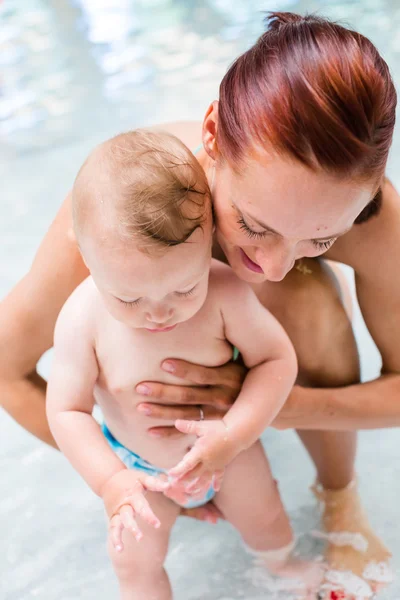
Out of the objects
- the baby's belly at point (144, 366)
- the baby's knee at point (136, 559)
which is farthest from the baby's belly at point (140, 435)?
the baby's knee at point (136, 559)

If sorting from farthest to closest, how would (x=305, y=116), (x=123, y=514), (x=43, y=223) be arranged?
(x=43, y=223) < (x=123, y=514) < (x=305, y=116)

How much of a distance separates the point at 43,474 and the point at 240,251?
3.23ft

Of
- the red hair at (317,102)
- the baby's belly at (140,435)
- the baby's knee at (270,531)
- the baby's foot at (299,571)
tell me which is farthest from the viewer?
the baby's foot at (299,571)

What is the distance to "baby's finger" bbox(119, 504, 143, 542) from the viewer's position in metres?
0.96

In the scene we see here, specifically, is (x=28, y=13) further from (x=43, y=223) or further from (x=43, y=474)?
(x=43, y=474)

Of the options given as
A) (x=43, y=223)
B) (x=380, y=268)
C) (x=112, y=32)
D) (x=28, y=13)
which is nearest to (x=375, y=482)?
(x=380, y=268)

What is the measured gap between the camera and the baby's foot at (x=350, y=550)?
147 cm

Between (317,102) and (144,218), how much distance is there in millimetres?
222

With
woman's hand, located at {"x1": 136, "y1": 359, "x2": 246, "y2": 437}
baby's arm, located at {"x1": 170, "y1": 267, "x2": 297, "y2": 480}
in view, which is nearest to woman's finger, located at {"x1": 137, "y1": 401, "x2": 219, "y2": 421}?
woman's hand, located at {"x1": 136, "y1": 359, "x2": 246, "y2": 437}

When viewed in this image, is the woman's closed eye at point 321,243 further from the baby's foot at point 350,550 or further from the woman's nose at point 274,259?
the baby's foot at point 350,550

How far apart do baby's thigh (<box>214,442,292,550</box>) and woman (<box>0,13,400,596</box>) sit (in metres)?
0.09

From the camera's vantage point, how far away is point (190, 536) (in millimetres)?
1628

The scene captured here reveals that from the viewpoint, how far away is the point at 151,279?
Result: 0.92m

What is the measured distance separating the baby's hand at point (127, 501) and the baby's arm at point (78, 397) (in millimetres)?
22
